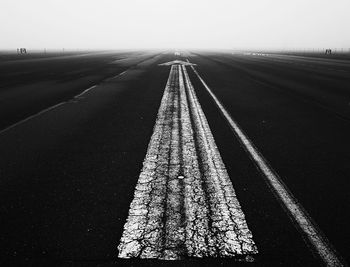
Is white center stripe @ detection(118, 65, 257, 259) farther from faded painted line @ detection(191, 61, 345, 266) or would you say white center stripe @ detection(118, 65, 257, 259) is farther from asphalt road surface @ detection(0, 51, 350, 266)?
faded painted line @ detection(191, 61, 345, 266)

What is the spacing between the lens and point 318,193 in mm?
3689

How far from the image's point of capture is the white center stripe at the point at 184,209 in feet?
8.74

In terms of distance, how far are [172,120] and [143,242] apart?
478cm

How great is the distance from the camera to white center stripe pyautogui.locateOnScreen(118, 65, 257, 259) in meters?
2.66

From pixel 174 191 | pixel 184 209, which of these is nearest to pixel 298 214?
pixel 184 209

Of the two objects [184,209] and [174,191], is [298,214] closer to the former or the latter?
[184,209]

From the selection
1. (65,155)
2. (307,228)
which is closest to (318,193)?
(307,228)

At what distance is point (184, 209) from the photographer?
10.8 ft

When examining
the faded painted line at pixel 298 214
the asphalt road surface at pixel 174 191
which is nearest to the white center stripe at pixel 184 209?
the asphalt road surface at pixel 174 191

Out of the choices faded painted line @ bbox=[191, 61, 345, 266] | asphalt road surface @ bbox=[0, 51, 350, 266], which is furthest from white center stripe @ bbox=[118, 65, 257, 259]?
faded painted line @ bbox=[191, 61, 345, 266]

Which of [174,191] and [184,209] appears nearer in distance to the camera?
[184,209]

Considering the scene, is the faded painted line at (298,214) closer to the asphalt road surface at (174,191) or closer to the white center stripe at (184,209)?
the asphalt road surface at (174,191)

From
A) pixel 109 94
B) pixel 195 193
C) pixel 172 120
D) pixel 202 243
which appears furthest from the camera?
pixel 109 94

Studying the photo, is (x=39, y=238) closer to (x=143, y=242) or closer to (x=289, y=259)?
(x=143, y=242)
